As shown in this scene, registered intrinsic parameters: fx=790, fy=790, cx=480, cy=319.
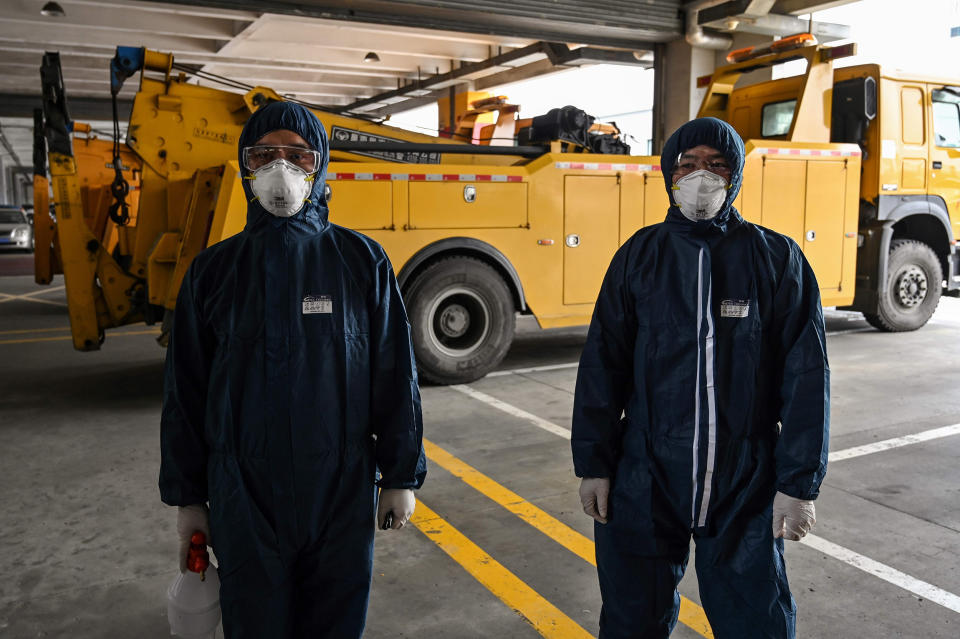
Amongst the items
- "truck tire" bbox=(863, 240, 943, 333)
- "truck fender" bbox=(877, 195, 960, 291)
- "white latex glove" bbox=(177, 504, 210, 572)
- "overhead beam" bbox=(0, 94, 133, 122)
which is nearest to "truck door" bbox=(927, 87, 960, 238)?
"truck fender" bbox=(877, 195, 960, 291)

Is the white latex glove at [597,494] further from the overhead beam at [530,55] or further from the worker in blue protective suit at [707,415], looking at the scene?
the overhead beam at [530,55]

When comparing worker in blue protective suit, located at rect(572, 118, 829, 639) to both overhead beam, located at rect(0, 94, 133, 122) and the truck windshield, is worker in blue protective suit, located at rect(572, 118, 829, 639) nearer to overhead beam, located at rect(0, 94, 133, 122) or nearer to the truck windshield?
overhead beam, located at rect(0, 94, 133, 122)

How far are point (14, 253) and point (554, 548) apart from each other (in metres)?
27.6

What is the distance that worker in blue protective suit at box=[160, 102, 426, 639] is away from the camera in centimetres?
196

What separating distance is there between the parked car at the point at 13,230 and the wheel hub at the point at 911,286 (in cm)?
2524

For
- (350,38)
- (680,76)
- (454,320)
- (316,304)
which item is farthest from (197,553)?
(350,38)

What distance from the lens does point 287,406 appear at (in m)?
1.96

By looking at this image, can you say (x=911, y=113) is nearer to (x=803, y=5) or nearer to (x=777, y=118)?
(x=777, y=118)

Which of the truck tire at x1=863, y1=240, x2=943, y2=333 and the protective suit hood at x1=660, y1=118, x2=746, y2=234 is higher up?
the protective suit hood at x1=660, y1=118, x2=746, y2=234

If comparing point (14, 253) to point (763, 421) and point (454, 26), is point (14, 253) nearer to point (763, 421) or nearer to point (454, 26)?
point (454, 26)

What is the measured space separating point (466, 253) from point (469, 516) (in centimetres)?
343

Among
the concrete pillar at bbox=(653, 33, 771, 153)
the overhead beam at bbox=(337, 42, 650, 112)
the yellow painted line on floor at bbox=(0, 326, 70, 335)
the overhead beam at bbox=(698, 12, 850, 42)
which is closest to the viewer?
the yellow painted line on floor at bbox=(0, 326, 70, 335)

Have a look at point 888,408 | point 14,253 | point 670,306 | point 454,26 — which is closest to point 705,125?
point 670,306

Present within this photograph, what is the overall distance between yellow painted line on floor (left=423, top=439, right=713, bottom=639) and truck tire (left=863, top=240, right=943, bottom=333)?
666cm
